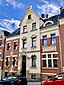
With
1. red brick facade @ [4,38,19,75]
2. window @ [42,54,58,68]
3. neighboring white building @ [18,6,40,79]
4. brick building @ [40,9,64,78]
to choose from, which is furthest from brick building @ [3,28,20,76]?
window @ [42,54,58,68]

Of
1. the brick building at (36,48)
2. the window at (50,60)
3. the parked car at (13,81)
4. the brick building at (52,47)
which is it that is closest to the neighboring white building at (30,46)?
the brick building at (36,48)

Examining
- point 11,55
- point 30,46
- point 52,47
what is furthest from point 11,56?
point 52,47

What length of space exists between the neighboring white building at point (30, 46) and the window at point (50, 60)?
1.39 m

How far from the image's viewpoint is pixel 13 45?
Result: 105 feet

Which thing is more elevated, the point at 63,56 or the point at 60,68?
the point at 63,56

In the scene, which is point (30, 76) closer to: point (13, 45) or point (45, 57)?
point (45, 57)

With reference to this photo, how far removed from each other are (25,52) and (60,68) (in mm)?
8502

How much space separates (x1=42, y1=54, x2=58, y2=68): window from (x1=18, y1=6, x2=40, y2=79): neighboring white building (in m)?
1.39

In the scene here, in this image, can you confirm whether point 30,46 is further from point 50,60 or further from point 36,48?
point 50,60

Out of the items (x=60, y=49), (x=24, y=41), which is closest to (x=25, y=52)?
(x=24, y=41)

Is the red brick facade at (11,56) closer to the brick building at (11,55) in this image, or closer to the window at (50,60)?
the brick building at (11,55)

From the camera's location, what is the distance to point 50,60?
2522 centimetres

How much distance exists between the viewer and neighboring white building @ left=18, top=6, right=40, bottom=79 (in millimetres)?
27062

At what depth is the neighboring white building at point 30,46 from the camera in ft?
88.8
